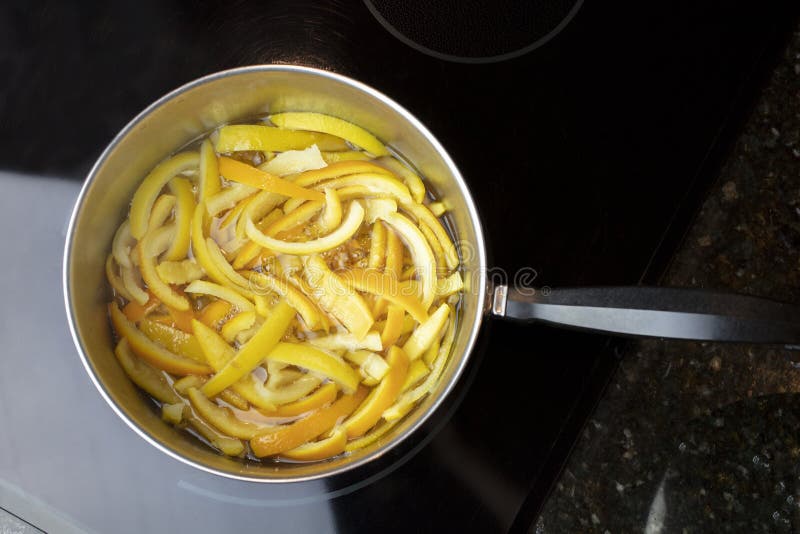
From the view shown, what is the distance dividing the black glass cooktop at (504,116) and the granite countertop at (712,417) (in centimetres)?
5

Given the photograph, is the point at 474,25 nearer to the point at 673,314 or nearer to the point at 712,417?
the point at 673,314

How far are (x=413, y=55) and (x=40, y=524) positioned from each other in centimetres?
90

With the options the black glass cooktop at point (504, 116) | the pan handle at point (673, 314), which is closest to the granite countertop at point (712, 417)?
the black glass cooktop at point (504, 116)

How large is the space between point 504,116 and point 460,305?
31 cm

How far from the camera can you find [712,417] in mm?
1142

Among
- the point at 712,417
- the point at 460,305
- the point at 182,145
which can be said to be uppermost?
the point at 182,145

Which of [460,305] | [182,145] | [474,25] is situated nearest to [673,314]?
[460,305]

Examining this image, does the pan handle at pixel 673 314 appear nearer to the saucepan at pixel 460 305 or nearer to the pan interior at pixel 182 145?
the saucepan at pixel 460 305

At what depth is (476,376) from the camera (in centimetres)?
108

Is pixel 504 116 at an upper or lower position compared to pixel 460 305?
upper

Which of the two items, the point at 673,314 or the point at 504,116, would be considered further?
the point at 504,116

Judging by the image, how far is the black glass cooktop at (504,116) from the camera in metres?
1.08

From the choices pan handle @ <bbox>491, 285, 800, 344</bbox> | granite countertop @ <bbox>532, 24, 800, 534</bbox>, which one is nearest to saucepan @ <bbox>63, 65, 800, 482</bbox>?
pan handle @ <bbox>491, 285, 800, 344</bbox>

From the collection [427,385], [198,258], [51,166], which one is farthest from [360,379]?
[51,166]
